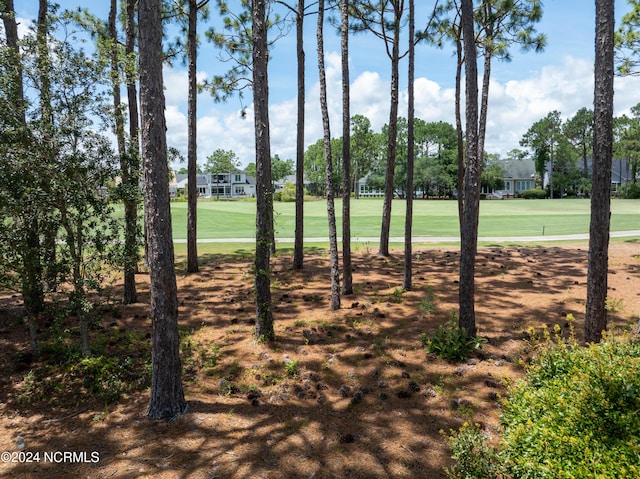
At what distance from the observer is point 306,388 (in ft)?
20.5

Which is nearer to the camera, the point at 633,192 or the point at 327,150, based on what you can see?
the point at 327,150

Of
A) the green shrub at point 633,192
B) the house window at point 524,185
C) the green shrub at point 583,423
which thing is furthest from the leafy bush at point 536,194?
the green shrub at point 583,423

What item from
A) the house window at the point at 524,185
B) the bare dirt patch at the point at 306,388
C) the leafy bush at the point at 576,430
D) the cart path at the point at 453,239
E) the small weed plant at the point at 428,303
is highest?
the house window at the point at 524,185

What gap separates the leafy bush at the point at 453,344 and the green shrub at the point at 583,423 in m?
3.07

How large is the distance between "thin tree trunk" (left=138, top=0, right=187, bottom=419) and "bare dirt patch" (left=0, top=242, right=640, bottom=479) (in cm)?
43

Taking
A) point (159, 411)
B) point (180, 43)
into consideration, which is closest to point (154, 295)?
point (159, 411)

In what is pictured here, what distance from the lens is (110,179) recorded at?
7.11m

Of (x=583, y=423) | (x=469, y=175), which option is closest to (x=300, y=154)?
(x=469, y=175)

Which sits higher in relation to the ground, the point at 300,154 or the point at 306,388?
the point at 300,154

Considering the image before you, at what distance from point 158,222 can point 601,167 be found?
651 cm

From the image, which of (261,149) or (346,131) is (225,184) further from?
(261,149)

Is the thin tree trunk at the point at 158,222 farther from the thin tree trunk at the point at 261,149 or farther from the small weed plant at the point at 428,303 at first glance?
the small weed plant at the point at 428,303

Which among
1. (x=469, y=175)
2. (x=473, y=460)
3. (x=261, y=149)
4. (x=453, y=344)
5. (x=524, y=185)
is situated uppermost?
(x=524, y=185)

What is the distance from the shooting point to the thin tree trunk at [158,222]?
207 inches
